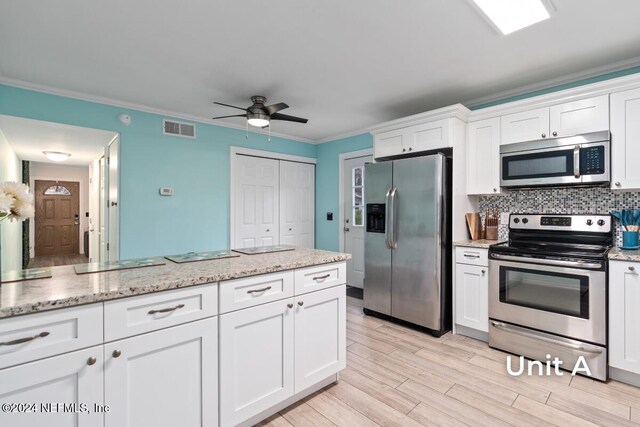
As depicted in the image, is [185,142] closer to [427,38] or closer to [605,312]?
[427,38]

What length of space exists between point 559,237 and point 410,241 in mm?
1284

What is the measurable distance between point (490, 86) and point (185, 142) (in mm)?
3431

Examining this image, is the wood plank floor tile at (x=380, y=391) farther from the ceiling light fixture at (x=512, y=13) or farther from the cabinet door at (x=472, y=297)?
the ceiling light fixture at (x=512, y=13)

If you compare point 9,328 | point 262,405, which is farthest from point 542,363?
point 9,328

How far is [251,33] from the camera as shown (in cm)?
214

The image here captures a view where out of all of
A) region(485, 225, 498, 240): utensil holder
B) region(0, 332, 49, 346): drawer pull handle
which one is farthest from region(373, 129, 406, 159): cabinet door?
region(0, 332, 49, 346): drawer pull handle

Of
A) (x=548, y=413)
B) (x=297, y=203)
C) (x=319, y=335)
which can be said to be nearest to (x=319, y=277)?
(x=319, y=335)

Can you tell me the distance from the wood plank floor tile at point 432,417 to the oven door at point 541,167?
2057 mm

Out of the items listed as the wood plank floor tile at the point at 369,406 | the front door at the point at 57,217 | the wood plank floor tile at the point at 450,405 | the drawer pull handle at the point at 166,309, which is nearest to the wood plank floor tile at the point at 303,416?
the wood plank floor tile at the point at 369,406

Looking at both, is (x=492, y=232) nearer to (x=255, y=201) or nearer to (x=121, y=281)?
(x=255, y=201)

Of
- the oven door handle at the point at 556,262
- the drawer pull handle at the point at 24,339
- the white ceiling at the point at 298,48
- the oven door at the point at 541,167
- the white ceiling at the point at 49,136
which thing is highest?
the white ceiling at the point at 298,48

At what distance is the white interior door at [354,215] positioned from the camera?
4.78 meters

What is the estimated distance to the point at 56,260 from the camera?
24.8 feet

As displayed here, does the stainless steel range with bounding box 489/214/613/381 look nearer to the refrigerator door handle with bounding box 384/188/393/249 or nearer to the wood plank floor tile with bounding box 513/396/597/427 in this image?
the wood plank floor tile with bounding box 513/396/597/427
